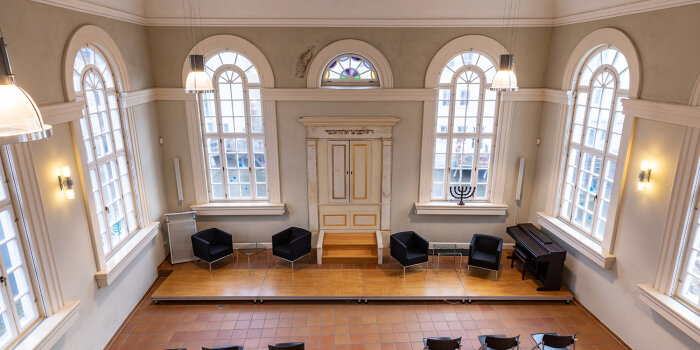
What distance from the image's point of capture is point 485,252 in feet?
27.5

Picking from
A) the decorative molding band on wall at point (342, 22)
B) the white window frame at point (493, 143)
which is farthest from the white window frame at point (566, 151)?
the decorative molding band on wall at point (342, 22)

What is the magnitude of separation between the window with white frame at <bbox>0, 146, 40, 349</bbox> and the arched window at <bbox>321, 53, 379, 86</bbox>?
5.47 m

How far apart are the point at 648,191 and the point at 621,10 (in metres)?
2.71

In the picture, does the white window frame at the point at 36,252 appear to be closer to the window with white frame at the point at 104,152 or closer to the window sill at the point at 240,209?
the window with white frame at the point at 104,152

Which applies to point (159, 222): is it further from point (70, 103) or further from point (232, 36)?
point (232, 36)

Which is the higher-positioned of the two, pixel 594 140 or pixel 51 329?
pixel 594 140

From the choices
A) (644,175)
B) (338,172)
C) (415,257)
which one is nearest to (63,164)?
(338,172)

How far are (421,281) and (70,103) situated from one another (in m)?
6.41

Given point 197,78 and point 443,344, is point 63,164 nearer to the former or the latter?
point 197,78

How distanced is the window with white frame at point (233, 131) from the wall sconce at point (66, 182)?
11.0ft

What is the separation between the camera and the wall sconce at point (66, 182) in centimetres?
531

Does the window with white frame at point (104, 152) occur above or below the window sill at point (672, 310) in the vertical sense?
above

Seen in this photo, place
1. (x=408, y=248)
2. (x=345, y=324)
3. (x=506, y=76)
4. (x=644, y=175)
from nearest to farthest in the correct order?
(x=644, y=175) → (x=506, y=76) → (x=345, y=324) → (x=408, y=248)

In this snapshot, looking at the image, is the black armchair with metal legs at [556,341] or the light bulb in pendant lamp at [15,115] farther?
the black armchair with metal legs at [556,341]
